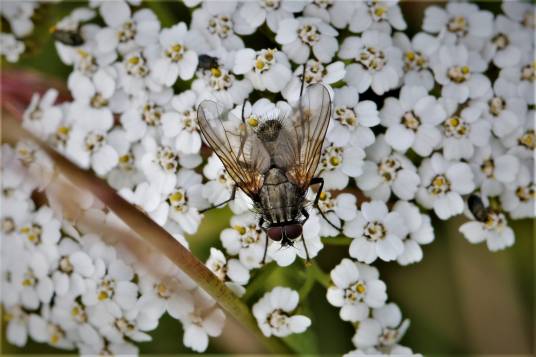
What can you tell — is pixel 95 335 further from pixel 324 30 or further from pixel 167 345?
pixel 324 30

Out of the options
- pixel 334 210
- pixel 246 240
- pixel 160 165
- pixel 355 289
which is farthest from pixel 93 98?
pixel 355 289

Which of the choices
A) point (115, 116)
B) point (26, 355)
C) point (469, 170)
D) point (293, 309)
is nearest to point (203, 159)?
point (115, 116)

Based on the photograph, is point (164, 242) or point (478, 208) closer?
point (164, 242)

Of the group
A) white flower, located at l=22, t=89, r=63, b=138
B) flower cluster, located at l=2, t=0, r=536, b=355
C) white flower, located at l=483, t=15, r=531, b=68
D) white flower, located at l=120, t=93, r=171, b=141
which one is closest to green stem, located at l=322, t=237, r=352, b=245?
flower cluster, located at l=2, t=0, r=536, b=355

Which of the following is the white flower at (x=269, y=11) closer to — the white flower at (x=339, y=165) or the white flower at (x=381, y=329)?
the white flower at (x=339, y=165)

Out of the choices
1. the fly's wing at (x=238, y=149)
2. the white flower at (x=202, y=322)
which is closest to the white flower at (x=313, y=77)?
the fly's wing at (x=238, y=149)

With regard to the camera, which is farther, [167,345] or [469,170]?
[167,345]

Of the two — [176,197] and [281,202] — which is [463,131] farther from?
[176,197]
